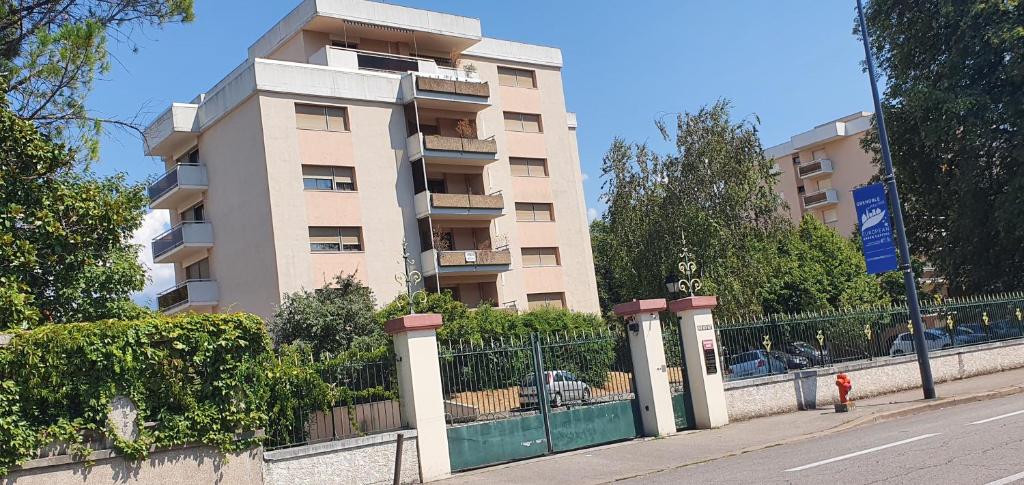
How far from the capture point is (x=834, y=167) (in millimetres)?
68125

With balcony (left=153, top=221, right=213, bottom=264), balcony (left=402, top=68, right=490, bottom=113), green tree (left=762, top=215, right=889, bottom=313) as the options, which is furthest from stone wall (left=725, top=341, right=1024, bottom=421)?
balcony (left=153, top=221, right=213, bottom=264)

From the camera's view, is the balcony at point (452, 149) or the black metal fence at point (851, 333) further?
the balcony at point (452, 149)

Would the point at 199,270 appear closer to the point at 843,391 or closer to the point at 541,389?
the point at 541,389

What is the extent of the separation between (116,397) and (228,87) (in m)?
27.4

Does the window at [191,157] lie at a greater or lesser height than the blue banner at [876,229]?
greater

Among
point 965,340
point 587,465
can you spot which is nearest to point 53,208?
point 587,465

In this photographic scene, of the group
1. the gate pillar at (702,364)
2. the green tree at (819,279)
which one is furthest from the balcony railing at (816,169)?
the gate pillar at (702,364)

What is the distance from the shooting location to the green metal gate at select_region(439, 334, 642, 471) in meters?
13.9

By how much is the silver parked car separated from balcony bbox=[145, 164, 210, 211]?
26.9m

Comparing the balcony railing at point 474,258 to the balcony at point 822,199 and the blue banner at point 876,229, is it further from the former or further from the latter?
the balcony at point 822,199

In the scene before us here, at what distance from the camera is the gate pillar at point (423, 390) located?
13039 millimetres

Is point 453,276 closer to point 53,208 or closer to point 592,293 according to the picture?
point 592,293

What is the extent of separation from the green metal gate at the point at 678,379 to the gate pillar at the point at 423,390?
5.11 m

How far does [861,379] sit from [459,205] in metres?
21.8
